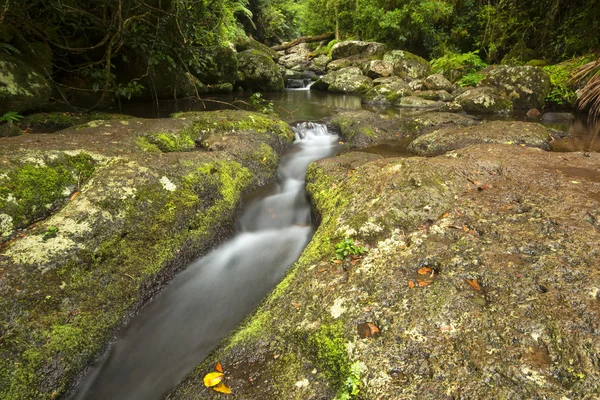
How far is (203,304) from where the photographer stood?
3.23m

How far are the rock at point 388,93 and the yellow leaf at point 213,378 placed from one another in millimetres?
12251

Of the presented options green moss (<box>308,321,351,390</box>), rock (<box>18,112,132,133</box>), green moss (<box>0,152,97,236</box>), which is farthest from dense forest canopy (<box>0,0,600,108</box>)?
green moss (<box>308,321,351,390</box>)

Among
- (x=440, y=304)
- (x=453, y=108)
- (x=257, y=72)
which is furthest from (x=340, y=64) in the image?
(x=440, y=304)

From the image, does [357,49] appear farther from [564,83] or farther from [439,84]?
[564,83]

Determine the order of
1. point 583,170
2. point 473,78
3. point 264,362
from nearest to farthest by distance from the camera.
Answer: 1. point 264,362
2. point 583,170
3. point 473,78

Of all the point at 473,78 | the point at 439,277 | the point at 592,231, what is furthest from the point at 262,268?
the point at 473,78

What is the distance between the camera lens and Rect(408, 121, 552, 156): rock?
591cm

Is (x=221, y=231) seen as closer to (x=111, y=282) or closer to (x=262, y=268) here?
(x=262, y=268)

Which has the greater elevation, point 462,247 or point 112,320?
point 462,247

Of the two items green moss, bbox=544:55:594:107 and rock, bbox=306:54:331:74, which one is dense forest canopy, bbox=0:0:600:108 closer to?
green moss, bbox=544:55:594:107

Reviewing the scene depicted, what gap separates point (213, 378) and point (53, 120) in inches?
260

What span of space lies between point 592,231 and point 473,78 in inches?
473

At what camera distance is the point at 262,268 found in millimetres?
3760

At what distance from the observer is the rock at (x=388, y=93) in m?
12.5
